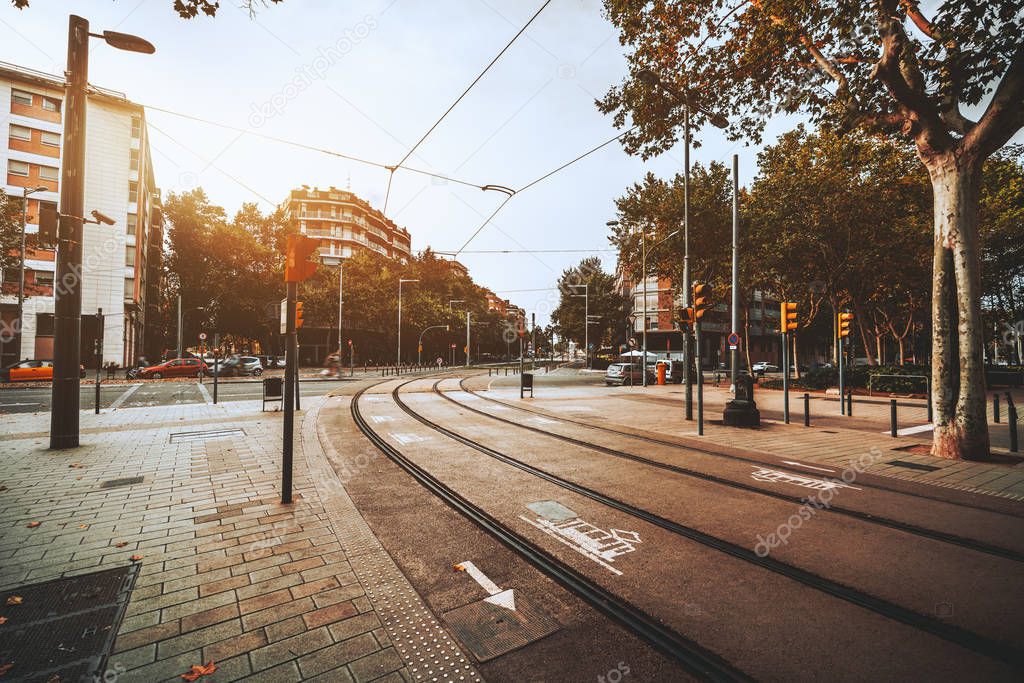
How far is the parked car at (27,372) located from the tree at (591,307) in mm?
44810

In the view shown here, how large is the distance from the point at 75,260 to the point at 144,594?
7669 millimetres

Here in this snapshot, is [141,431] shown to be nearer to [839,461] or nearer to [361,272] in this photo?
[839,461]

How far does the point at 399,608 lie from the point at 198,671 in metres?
1.12

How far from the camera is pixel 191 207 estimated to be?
43.5 metres

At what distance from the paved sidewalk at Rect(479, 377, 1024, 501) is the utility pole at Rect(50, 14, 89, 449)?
10944 mm

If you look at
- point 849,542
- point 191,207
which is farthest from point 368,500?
point 191,207

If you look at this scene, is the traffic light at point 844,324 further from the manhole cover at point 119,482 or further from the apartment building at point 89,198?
the apartment building at point 89,198

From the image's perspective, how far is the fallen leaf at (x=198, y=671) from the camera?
7.73 feet

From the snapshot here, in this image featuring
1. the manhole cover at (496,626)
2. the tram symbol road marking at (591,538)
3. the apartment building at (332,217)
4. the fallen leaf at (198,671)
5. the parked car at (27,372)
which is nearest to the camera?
the fallen leaf at (198,671)

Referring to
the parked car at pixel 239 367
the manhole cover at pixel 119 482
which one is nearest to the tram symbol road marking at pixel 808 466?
the manhole cover at pixel 119 482

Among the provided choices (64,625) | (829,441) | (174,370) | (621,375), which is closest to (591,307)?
(621,375)

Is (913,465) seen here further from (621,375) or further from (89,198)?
(89,198)

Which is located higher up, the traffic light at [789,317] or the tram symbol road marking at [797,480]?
the traffic light at [789,317]

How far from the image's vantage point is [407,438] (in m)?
9.33
